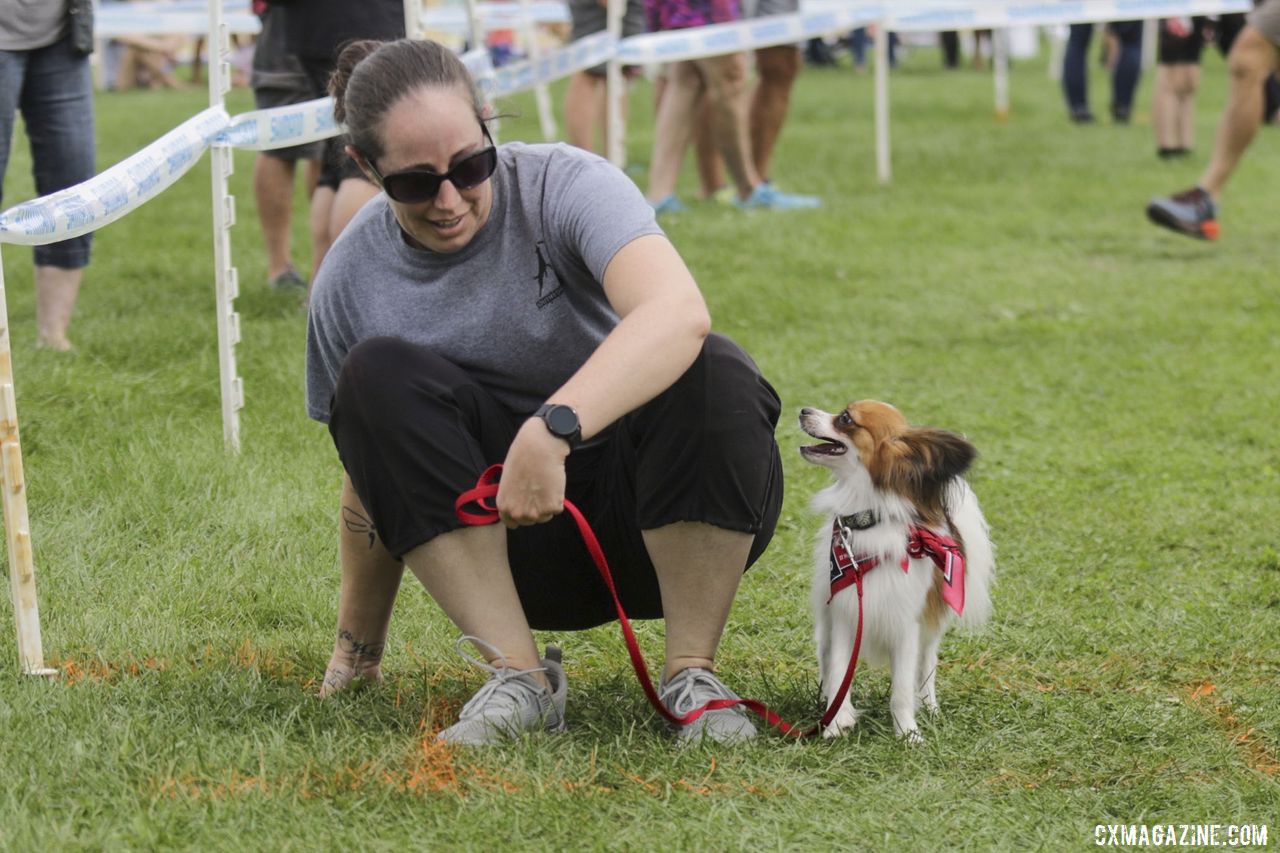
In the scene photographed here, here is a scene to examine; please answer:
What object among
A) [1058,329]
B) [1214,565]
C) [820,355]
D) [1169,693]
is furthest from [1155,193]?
[1169,693]

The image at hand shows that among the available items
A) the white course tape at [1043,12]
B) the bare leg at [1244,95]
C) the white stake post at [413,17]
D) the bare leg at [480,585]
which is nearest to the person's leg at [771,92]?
the white course tape at [1043,12]

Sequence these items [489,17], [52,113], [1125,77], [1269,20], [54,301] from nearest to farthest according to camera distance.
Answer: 1. [52,113]
2. [54,301]
3. [1269,20]
4. [1125,77]
5. [489,17]

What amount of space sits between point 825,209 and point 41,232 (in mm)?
6298

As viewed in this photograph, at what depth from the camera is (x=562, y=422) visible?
2.37m

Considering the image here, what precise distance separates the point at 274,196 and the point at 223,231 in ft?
6.40

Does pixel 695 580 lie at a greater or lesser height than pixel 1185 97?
greater

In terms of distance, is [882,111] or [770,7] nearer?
[770,7]

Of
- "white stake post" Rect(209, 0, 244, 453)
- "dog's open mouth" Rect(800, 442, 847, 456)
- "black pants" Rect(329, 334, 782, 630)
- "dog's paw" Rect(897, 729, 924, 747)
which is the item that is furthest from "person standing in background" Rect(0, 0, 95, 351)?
"dog's paw" Rect(897, 729, 924, 747)

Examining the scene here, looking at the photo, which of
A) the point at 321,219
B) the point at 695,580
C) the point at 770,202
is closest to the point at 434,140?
the point at 695,580

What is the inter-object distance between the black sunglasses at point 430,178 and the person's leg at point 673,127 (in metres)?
5.98

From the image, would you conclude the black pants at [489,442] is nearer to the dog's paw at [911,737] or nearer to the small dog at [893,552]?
the small dog at [893,552]

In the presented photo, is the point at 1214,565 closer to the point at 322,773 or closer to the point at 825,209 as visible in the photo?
the point at 322,773

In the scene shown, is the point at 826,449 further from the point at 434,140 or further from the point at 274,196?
the point at 274,196

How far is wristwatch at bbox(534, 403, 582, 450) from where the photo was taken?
2.36 meters
